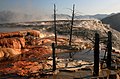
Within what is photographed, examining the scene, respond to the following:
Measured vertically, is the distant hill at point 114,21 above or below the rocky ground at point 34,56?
above

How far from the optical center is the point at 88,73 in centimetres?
2147

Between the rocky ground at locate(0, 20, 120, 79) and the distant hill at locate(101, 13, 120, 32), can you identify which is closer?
the rocky ground at locate(0, 20, 120, 79)

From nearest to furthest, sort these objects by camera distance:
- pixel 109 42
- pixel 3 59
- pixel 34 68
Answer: pixel 109 42 < pixel 34 68 < pixel 3 59

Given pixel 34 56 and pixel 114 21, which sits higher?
pixel 114 21

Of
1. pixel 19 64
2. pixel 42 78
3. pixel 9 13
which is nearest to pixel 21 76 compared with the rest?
pixel 42 78

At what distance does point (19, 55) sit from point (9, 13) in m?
150

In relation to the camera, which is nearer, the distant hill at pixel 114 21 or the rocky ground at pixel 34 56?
the rocky ground at pixel 34 56

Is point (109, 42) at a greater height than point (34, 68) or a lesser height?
greater

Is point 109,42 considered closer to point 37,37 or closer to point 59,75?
point 59,75

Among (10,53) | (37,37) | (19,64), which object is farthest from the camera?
(37,37)

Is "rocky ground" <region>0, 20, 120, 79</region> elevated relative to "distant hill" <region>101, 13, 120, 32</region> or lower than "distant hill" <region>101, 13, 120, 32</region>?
lower

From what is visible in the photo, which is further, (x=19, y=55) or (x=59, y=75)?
(x=19, y=55)

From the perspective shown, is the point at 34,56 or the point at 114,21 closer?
the point at 34,56

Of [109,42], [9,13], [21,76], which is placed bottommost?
[21,76]
